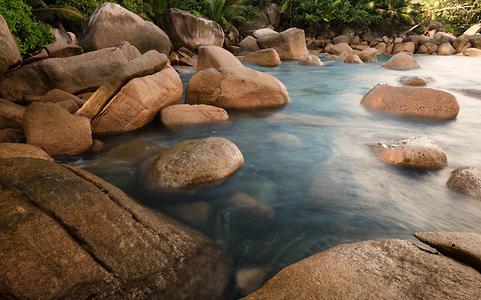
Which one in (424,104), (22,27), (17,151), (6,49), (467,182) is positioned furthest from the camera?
(22,27)

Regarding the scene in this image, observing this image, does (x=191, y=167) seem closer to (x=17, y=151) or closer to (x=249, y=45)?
(x=17, y=151)

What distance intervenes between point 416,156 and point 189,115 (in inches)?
147

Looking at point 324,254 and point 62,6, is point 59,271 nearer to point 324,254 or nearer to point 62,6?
point 324,254

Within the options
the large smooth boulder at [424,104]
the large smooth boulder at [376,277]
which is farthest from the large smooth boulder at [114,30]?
the large smooth boulder at [376,277]

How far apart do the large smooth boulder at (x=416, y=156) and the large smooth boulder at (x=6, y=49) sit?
6.08 m

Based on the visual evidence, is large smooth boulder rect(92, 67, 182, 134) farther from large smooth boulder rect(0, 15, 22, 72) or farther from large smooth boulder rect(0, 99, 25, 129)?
large smooth boulder rect(0, 15, 22, 72)

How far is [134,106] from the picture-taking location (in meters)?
5.33

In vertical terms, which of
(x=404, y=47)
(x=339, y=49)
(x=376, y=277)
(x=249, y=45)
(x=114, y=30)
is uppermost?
(x=114, y=30)

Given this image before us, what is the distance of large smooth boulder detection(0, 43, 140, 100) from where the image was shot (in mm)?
6078

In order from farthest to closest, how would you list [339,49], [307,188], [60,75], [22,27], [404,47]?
[404,47] → [339,49] → [22,27] → [60,75] → [307,188]

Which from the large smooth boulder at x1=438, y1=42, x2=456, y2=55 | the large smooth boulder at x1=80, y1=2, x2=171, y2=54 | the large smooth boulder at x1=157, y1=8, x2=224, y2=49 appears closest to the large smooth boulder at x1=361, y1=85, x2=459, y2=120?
the large smooth boulder at x1=80, y1=2, x2=171, y2=54

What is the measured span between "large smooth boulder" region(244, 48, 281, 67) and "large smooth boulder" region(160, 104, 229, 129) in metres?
8.87

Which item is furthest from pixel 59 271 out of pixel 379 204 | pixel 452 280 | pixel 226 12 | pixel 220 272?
pixel 226 12

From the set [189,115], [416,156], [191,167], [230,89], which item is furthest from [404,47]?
[191,167]
